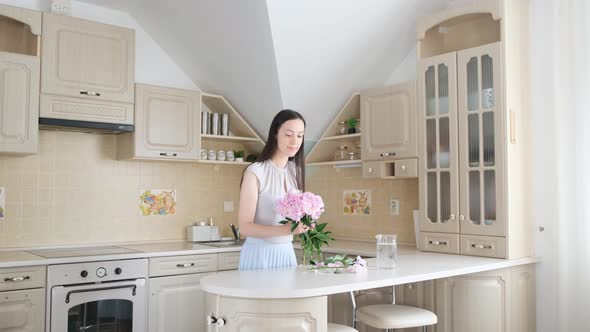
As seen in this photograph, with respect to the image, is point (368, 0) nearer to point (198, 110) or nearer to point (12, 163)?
point (198, 110)

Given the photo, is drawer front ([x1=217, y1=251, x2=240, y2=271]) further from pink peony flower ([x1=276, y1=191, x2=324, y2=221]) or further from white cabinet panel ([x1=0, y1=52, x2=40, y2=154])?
pink peony flower ([x1=276, y1=191, x2=324, y2=221])

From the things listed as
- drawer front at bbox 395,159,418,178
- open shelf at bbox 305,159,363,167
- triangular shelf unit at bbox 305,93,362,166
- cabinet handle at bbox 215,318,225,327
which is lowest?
cabinet handle at bbox 215,318,225,327

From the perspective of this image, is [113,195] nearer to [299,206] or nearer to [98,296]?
[98,296]

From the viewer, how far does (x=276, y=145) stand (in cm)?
265

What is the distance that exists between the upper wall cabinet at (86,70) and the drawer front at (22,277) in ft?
3.29

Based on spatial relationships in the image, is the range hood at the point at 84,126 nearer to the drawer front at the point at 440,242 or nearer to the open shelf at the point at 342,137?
the open shelf at the point at 342,137

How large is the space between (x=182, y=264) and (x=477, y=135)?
219 centimetres

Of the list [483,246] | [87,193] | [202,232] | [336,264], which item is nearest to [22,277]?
[87,193]

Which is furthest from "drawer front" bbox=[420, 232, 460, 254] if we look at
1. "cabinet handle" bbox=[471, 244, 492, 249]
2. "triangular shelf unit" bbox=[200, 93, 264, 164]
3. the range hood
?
the range hood

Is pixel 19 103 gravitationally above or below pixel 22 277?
above

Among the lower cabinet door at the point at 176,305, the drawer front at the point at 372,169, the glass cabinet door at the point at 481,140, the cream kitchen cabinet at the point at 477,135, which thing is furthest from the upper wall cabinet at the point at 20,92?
the glass cabinet door at the point at 481,140

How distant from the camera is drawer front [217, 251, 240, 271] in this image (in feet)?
13.7

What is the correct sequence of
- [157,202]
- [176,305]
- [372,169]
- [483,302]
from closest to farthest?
[483,302]
[176,305]
[372,169]
[157,202]

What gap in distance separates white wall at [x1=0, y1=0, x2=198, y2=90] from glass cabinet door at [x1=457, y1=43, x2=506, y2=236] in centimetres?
231
